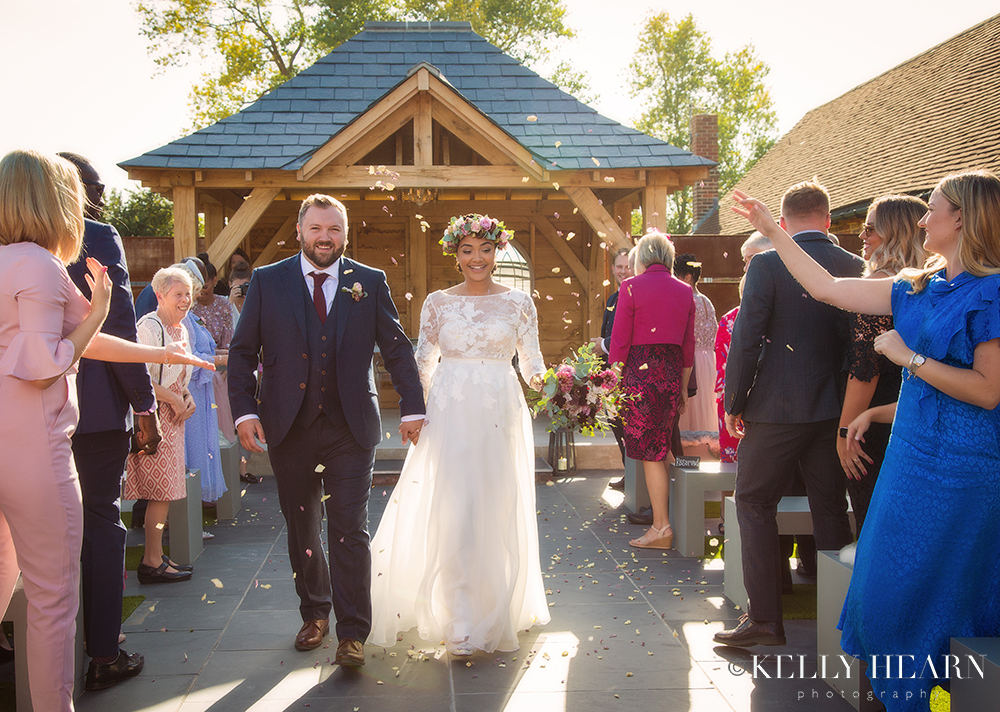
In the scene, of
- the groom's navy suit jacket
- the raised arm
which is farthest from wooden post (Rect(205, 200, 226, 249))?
the raised arm

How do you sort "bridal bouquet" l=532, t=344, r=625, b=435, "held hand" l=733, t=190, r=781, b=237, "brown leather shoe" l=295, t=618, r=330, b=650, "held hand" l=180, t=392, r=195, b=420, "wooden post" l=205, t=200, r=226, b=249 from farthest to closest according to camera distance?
"wooden post" l=205, t=200, r=226, b=249
"held hand" l=180, t=392, r=195, b=420
"bridal bouquet" l=532, t=344, r=625, b=435
"brown leather shoe" l=295, t=618, r=330, b=650
"held hand" l=733, t=190, r=781, b=237

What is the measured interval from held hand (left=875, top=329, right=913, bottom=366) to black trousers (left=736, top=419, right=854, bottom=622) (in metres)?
1.03

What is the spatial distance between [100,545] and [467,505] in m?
1.78

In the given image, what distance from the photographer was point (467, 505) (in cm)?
412

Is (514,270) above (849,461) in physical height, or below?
above

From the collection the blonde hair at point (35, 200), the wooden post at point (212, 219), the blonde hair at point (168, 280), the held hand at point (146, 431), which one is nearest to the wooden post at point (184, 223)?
the wooden post at point (212, 219)

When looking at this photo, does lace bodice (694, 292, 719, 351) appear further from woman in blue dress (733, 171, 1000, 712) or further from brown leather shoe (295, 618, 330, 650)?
brown leather shoe (295, 618, 330, 650)

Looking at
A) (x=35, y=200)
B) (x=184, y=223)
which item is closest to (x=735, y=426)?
(x=35, y=200)

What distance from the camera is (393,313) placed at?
4.04 m

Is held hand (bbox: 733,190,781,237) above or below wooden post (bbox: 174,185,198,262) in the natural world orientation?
below

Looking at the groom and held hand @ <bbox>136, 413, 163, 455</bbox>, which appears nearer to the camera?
the groom

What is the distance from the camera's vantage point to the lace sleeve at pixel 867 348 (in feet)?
11.8

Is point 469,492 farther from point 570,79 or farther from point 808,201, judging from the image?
point 570,79

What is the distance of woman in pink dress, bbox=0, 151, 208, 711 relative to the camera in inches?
102
